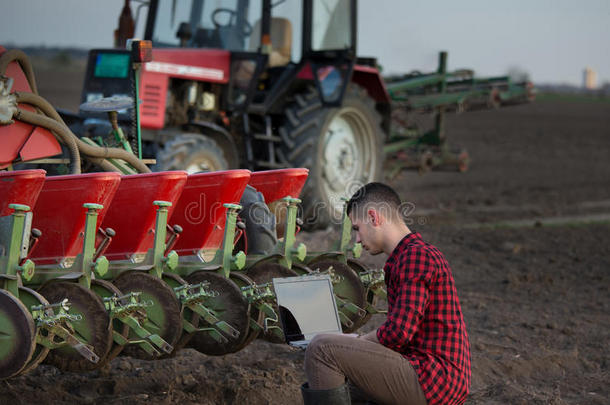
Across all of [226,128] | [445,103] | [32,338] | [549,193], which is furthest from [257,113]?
[549,193]

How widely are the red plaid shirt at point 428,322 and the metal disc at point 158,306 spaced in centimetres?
138

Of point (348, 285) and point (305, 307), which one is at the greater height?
point (305, 307)

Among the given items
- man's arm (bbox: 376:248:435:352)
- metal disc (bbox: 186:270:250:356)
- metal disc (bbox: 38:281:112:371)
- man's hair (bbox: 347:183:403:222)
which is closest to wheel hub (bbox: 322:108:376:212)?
metal disc (bbox: 186:270:250:356)

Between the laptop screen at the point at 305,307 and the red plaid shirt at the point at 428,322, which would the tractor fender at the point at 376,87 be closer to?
the laptop screen at the point at 305,307

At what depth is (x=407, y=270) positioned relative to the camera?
133 inches

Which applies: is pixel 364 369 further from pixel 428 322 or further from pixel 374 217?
pixel 374 217

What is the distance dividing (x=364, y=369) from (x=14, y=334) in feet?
5.19

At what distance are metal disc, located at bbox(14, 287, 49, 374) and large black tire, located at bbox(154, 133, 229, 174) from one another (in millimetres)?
3601

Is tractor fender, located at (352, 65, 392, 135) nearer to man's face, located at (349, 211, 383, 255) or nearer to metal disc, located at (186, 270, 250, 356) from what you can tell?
metal disc, located at (186, 270, 250, 356)

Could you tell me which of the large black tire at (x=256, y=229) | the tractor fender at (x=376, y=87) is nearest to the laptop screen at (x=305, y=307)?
the large black tire at (x=256, y=229)

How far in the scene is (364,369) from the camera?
349cm

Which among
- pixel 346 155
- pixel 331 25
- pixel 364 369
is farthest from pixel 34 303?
pixel 331 25

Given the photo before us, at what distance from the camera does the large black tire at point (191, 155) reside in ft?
25.7

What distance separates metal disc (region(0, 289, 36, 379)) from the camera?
152 inches
